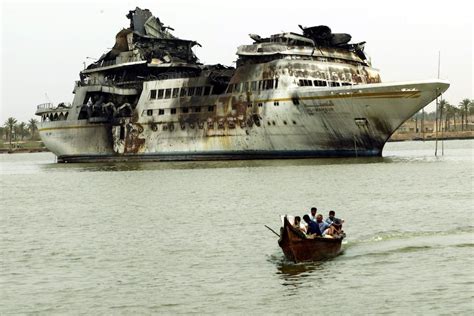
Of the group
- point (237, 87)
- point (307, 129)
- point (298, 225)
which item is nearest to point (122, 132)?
point (237, 87)

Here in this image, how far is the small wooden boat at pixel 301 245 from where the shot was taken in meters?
23.1

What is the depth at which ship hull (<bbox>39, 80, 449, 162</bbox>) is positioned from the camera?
63.8 m

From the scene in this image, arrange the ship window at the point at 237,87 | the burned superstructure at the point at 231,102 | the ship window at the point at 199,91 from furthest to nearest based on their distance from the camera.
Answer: the ship window at the point at 199,91 → the ship window at the point at 237,87 → the burned superstructure at the point at 231,102

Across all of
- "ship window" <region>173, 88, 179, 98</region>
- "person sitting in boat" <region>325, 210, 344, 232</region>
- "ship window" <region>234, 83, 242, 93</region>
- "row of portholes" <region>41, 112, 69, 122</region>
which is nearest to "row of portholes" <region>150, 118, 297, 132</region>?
"ship window" <region>234, 83, 242, 93</region>

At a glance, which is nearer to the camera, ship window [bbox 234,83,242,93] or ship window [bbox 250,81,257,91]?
ship window [bbox 250,81,257,91]

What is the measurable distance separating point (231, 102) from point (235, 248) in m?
48.2

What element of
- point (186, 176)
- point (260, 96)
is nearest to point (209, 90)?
point (260, 96)

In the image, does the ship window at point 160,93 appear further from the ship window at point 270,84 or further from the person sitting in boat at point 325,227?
the person sitting in boat at point 325,227

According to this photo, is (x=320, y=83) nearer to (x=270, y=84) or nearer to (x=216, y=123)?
(x=270, y=84)

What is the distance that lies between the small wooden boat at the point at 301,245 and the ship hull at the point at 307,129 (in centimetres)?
4088

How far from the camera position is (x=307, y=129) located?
68.4m

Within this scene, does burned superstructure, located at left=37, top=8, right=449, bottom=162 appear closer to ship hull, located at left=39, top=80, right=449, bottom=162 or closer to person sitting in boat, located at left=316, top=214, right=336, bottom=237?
ship hull, located at left=39, top=80, right=449, bottom=162

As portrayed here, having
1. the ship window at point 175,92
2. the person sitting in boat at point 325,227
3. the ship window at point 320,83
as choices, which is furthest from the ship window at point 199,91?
the person sitting in boat at point 325,227

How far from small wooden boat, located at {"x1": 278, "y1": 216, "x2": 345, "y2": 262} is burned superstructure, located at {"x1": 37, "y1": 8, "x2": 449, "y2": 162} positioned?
41.0m
